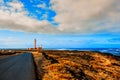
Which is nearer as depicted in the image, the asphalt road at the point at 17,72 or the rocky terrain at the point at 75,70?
the asphalt road at the point at 17,72

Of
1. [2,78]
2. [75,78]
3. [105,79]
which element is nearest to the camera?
[2,78]

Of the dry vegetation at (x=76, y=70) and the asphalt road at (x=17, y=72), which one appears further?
the dry vegetation at (x=76, y=70)

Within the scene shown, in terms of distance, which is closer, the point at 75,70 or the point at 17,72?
the point at 17,72

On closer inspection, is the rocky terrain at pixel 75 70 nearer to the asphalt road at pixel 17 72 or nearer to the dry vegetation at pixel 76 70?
the dry vegetation at pixel 76 70

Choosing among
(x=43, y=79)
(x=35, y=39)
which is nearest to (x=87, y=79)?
(x=43, y=79)

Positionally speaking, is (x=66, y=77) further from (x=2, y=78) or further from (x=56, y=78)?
(x=2, y=78)

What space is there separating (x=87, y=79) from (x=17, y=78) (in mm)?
5751

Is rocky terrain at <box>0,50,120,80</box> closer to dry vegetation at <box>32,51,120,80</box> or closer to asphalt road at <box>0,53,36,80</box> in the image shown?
dry vegetation at <box>32,51,120,80</box>

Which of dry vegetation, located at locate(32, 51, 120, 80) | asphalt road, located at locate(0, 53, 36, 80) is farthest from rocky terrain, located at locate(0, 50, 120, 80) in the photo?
asphalt road, located at locate(0, 53, 36, 80)

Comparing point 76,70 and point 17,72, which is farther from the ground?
point 17,72

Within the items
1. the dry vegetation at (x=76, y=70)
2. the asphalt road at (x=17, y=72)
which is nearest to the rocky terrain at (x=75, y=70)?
the dry vegetation at (x=76, y=70)

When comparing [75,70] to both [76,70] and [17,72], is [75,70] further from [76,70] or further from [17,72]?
[17,72]

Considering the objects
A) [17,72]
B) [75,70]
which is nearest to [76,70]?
[75,70]

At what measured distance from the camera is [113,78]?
750 inches
